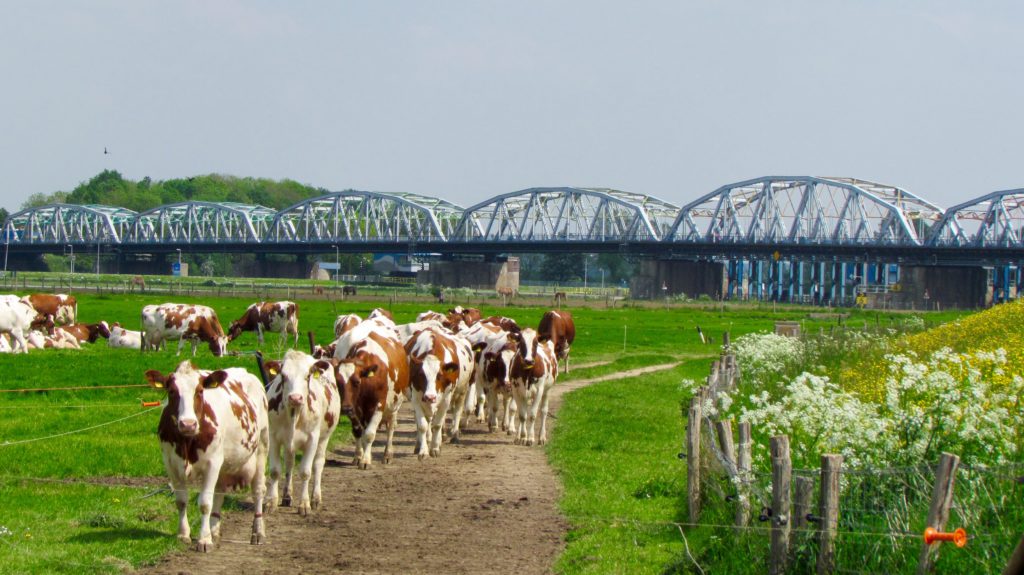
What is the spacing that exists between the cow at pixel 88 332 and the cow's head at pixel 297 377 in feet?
103

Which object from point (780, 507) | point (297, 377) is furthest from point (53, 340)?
point (780, 507)

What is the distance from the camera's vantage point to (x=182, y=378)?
43.2ft

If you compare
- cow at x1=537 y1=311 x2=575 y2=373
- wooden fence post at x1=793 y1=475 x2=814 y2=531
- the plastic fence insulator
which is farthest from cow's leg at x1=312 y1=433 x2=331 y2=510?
cow at x1=537 y1=311 x2=575 y2=373

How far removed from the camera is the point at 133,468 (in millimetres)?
17656

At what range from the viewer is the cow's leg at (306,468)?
50.1ft

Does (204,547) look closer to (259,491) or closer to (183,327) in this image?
(259,491)

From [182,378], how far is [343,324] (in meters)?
19.3

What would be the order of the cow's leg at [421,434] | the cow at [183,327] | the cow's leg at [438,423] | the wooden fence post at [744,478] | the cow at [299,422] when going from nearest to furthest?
the wooden fence post at [744,478] < the cow at [299,422] < the cow's leg at [421,434] < the cow's leg at [438,423] < the cow at [183,327]

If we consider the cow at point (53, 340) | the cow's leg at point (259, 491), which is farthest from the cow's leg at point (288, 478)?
the cow at point (53, 340)

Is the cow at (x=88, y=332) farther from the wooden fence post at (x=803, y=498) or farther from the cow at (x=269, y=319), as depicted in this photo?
the wooden fence post at (x=803, y=498)

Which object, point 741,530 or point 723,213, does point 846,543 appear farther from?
point 723,213

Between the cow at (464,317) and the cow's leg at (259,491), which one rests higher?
the cow at (464,317)

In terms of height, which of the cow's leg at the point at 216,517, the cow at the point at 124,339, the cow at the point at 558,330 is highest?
the cow at the point at 558,330

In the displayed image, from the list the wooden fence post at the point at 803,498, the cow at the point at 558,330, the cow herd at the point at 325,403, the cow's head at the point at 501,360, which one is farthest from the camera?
the cow at the point at 558,330
